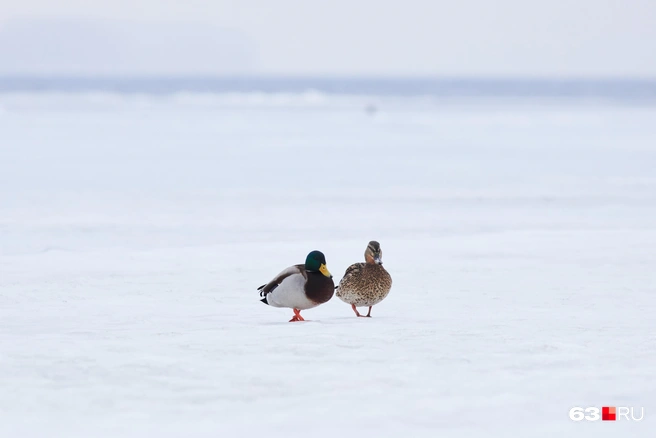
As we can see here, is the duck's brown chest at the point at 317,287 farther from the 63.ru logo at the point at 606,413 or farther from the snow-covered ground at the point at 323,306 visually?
the 63.ru logo at the point at 606,413

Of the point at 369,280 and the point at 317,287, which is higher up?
the point at 369,280

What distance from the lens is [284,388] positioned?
4.71 m

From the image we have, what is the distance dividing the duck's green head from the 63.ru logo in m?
2.10

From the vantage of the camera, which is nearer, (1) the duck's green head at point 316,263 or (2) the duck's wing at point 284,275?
(1) the duck's green head at point 316,263

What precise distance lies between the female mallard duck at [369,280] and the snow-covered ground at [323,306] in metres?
0.21

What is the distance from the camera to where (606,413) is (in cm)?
439

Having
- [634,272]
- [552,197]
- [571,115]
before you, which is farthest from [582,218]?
[571,115]

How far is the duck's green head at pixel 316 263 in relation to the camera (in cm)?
601

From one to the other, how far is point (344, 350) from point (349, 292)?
103 centimetres

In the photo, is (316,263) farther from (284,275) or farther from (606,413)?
(606,413)

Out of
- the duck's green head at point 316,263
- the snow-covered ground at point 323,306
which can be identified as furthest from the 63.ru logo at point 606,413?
the duck's green head at point 316,263

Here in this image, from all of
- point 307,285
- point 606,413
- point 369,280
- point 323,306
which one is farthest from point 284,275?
point 606,413

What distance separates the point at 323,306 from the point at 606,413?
328 centimetres

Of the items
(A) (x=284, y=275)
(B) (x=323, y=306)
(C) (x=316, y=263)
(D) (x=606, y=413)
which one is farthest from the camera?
(B) (x=323, y=306)
